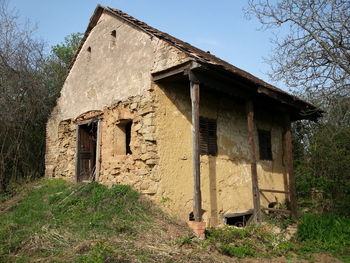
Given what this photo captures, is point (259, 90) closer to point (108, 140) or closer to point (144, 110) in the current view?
point (144, 110)

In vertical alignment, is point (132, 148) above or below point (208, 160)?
above

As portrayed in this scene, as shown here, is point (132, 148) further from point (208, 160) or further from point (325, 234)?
point (325, 234)

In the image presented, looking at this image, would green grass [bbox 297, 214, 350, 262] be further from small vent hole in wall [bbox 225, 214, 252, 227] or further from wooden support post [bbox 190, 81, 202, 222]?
wooden support post [bbox 190, 81, 202, 222]

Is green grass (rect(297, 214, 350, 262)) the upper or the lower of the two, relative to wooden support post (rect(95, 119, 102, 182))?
lower

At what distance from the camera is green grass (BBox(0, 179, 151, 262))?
5051mm

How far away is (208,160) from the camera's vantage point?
788 cm

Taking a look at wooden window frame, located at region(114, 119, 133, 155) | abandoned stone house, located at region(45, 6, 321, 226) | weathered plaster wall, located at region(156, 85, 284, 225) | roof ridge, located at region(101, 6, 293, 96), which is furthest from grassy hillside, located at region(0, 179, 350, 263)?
roof ridge, located at region(101, 6, 293, 96)

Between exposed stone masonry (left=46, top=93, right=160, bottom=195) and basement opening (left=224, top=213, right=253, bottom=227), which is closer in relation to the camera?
exposed stone masonry (left=46, top=93, right=160, bottom=195)

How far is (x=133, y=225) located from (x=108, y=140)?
310 cm

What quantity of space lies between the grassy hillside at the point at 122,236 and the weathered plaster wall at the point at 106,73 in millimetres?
2368

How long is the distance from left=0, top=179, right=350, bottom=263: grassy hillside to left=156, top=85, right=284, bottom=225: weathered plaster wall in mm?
724

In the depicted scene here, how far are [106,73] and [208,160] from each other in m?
3.74

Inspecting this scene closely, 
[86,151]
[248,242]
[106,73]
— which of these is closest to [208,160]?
[248,242]

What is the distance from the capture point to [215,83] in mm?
7215
